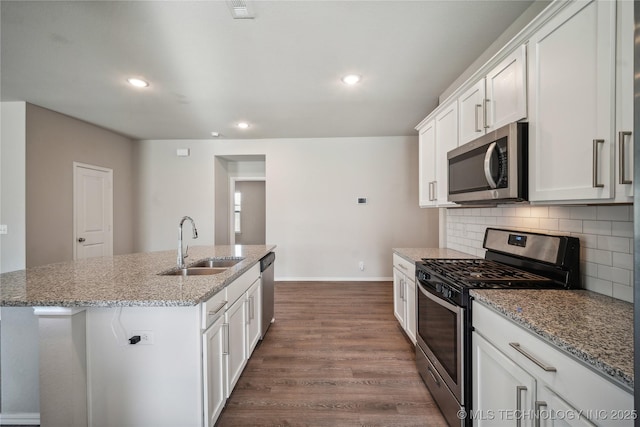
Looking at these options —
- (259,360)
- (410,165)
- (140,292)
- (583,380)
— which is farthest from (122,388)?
(410,165)

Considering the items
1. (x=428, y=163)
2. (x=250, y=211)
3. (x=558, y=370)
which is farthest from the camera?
(x=250, y=211)

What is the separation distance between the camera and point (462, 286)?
1.41 m

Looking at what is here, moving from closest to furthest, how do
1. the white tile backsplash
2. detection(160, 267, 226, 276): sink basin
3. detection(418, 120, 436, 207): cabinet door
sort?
1. the white tile backsplash
2. detection(160, 267, 226, 276): sink basin
3. detection(418, 120, 436, 207): cabinet door

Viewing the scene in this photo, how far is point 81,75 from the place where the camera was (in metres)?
2.71

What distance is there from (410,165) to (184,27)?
412cm

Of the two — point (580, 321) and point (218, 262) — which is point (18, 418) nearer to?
point (218, 262)

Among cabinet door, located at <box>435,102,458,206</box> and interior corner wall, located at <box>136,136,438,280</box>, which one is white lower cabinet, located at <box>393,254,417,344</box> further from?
interior corner wall, located at <box>136,136,438,280</box>

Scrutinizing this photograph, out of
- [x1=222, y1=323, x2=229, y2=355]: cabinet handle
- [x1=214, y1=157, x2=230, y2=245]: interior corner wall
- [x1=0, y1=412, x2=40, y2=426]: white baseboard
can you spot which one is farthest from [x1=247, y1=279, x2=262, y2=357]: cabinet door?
[x1=214, y1=157, x2=230, y2=245]: interior corner wall

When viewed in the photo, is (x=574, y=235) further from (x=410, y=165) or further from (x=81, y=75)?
(x=81, y=75)

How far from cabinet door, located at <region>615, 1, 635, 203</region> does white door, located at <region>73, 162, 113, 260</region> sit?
5693 mm

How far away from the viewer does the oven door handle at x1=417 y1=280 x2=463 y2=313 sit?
145 cm

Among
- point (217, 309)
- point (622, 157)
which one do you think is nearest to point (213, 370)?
point (217, 309)

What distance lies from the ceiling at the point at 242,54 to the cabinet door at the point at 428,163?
584 millimetres

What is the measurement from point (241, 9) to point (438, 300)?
7.50 feet
